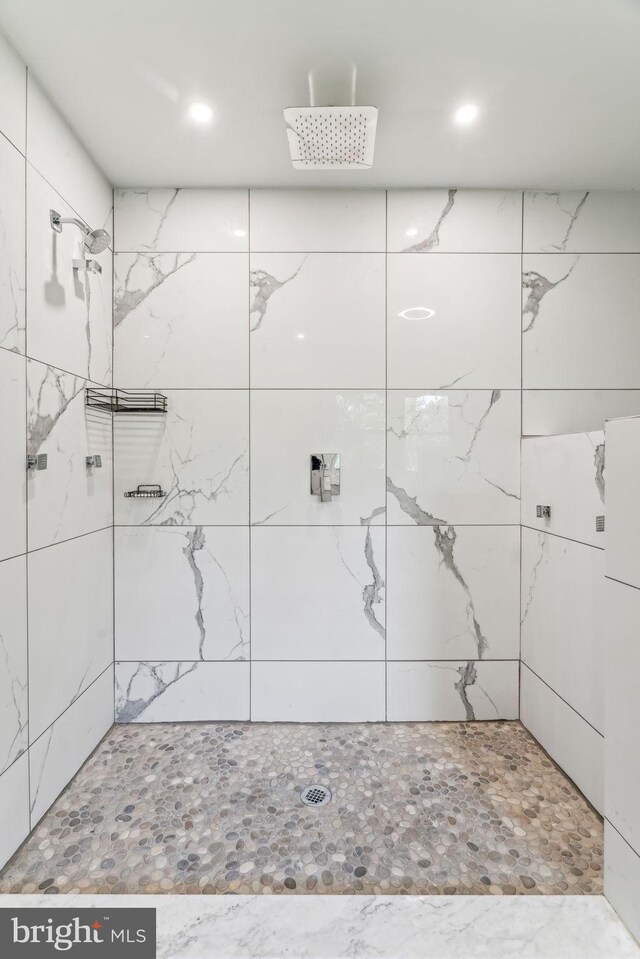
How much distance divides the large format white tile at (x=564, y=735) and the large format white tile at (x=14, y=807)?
1.56 m

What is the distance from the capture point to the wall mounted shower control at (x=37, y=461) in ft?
3.71

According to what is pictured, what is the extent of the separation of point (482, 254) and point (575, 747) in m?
1.71

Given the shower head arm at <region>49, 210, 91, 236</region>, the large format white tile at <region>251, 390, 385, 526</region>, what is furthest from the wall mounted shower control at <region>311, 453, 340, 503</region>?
the shower head arm at <region>49, 210, 91, 236</region>

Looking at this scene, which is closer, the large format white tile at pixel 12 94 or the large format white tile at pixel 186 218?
the large format white tile at pixel 12 94

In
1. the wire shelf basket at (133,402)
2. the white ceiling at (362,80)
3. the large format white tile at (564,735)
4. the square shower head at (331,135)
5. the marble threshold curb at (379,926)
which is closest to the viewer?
the marble threshold curb at (379,926)

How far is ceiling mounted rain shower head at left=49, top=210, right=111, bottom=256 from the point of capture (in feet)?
4.04

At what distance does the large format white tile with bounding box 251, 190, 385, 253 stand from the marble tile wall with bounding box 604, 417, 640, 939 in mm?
1159

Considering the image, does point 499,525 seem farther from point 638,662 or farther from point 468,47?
point 468,47

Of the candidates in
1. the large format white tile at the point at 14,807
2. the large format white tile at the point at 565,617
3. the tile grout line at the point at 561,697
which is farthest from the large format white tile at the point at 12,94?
the tile grout line at the point at 561,697

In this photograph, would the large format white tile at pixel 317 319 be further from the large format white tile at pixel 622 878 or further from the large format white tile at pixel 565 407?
the large format white tile at pixel 622 878

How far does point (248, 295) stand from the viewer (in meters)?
1.60

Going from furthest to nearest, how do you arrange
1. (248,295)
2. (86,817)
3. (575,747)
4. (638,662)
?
(248,295) < (575,747) < (86,817) < (638,662)

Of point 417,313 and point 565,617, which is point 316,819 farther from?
point 417,313

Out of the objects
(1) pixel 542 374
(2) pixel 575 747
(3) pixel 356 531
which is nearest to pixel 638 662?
(2) pixel 575 747
